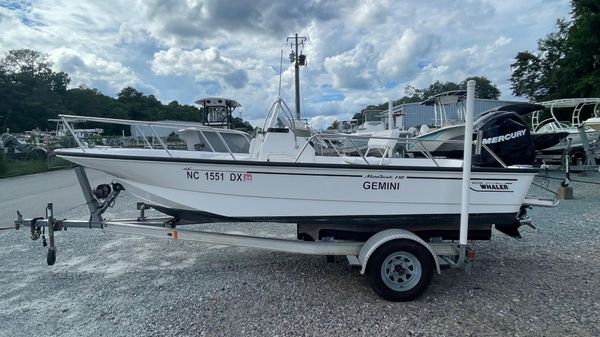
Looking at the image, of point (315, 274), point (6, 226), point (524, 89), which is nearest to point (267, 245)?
point (315, 274)

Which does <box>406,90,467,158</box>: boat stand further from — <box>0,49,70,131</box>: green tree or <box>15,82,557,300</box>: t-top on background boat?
<box>0,49,70,131</box>: green tree

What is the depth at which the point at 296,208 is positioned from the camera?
144 inches

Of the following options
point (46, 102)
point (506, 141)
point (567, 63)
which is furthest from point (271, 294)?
point (46, 102)

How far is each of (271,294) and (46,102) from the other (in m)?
65.6

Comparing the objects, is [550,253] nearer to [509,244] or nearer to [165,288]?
[509,244]

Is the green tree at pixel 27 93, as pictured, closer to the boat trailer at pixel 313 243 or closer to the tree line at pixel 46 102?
the tree line at pixel 46 102

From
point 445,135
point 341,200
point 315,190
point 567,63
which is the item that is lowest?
point 341,200

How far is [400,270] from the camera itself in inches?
142

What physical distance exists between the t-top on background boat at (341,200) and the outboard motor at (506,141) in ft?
0.57

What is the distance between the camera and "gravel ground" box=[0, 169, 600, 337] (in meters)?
3.10

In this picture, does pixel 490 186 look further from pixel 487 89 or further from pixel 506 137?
pixel 487 89

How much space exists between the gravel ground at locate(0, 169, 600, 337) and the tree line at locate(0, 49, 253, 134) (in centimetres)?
3641

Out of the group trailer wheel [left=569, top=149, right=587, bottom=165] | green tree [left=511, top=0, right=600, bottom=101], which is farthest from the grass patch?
green tree [left=511, top=0, right=600, bottom=101]

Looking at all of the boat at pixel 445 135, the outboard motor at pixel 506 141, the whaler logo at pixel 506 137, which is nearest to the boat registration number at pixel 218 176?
the outboard motor at pixel 506 141
